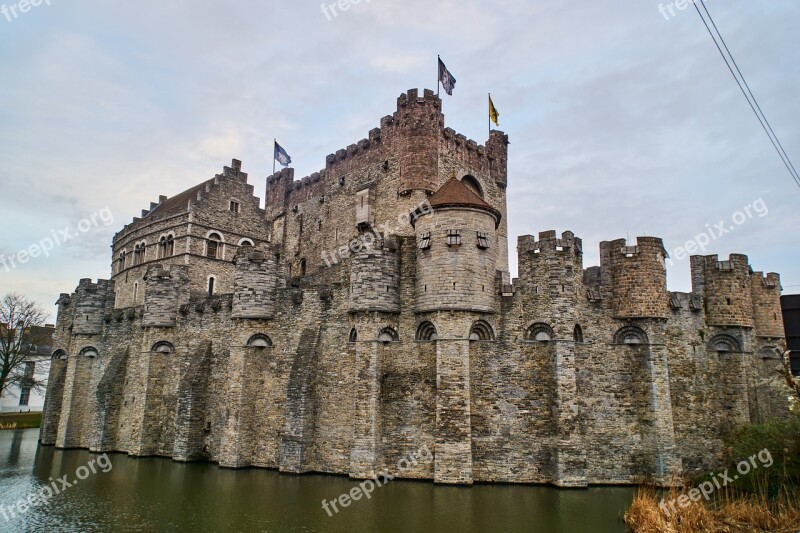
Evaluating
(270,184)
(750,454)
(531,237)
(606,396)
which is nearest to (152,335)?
(270,184)

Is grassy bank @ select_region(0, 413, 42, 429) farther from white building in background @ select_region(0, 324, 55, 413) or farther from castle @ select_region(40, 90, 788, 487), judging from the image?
castle @ select_region(40, 90, 788, 487)

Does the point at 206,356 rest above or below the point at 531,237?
below

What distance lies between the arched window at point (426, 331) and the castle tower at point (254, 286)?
7243 mm

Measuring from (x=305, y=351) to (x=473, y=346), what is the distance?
7173mm

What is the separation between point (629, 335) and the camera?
70.7 ft

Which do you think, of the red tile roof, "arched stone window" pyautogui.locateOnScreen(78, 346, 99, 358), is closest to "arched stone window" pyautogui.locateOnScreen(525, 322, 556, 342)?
the red tile roof

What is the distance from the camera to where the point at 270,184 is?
39969 mm

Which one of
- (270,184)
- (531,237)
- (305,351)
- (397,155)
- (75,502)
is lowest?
(75,502)

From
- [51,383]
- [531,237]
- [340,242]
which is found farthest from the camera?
[51,383]

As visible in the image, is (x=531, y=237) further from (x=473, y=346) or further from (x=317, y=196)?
(x=317, y=196)

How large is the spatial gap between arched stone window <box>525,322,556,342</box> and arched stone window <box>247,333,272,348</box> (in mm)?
11487

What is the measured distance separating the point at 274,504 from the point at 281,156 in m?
27.6

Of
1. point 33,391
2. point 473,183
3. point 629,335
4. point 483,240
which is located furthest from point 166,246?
point 33,391

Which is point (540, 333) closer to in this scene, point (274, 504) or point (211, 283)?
point (274, 504)
